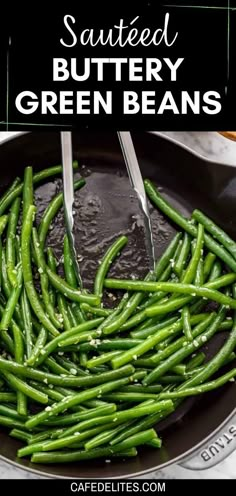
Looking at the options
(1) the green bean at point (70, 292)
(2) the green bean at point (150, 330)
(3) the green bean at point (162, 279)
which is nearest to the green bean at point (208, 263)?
(3) the green bean at point (162, 279)

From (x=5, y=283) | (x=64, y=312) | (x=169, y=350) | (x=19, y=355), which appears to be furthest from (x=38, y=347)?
(x=169, y=350)

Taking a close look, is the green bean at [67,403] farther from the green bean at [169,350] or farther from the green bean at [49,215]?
the green bean at [49,215]

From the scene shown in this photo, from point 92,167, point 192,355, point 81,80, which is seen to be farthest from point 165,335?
point 81,80

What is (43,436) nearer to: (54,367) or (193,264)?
(54,367)

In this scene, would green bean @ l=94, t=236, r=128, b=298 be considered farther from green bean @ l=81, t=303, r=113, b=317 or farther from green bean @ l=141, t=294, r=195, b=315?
green bean @ l=141, t=294, r=195, b=315

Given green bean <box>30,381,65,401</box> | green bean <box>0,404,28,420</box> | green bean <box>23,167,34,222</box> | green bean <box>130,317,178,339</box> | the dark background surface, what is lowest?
green bean <box>0,404,28,420</box>

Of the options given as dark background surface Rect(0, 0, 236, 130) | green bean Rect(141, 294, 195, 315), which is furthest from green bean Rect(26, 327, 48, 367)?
dark background surface Rect(0, 0, 236, 130)
